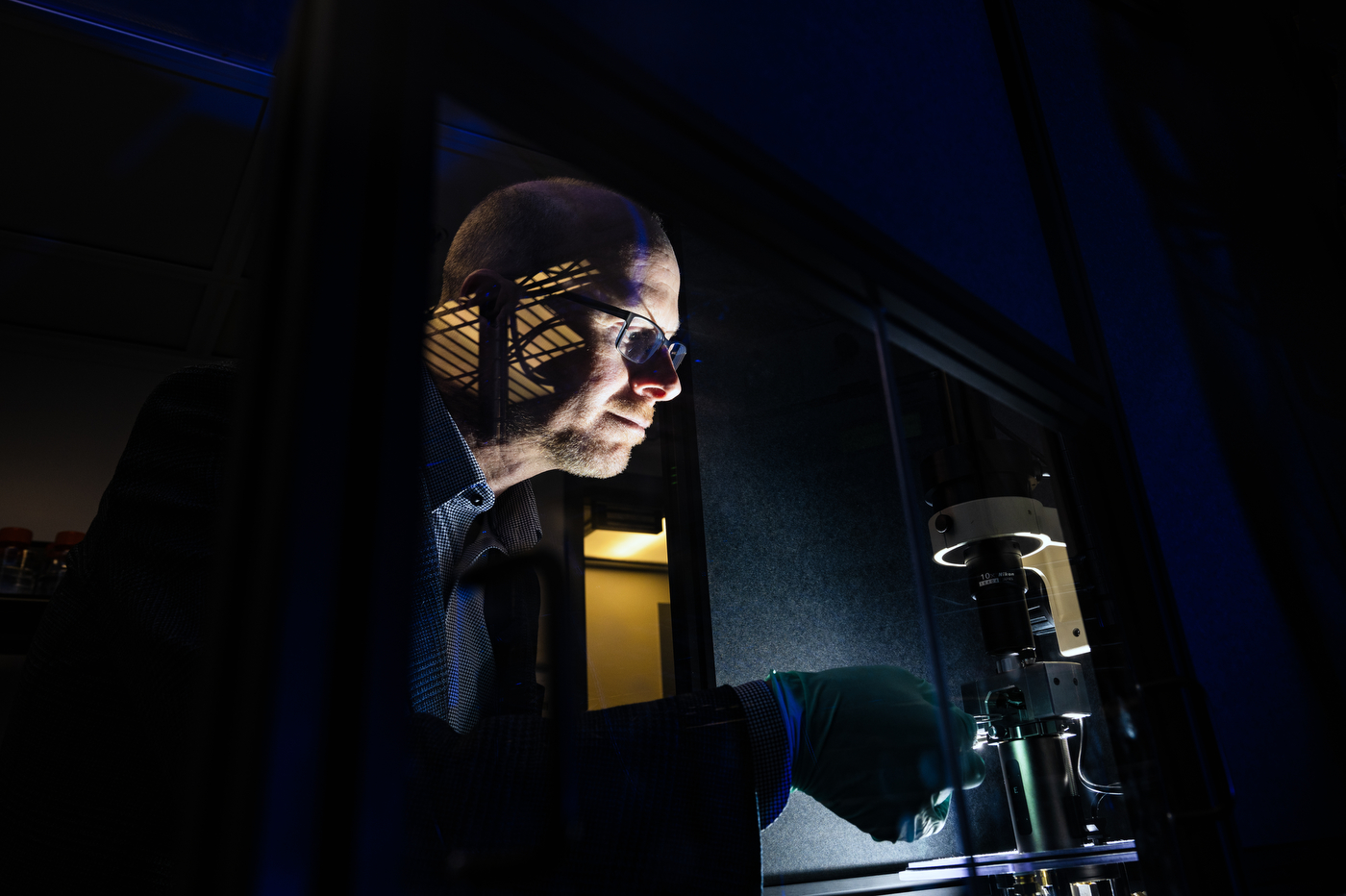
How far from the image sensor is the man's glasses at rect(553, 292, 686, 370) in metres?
0.61

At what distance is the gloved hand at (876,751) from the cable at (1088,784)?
307 mm

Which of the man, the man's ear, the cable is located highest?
the man's ear

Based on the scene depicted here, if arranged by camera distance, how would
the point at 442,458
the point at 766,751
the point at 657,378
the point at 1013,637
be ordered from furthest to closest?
the point at 1013,637 < the point at 657,378 < the point at 766,751 < the point at 442,458

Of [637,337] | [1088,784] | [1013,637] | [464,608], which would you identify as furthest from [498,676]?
[1088,784]

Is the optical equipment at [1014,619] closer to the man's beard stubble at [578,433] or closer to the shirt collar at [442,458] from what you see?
the man's beard stubble at [578,433]

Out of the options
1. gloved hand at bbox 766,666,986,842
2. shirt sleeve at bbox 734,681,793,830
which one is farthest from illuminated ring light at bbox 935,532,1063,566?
shirt sleeve at bbox 734,681,793,830

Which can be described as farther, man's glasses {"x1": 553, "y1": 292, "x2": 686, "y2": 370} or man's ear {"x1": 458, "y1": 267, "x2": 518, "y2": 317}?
man's glasses {"x1": 553, "y1": 292, "x2": 686, "y2": 370}

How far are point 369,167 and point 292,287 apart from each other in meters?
0.07

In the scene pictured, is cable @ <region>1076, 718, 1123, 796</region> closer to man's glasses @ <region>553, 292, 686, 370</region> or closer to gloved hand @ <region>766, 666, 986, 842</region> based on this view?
gloved hand @ <region>766, 666, 986, 842</region>

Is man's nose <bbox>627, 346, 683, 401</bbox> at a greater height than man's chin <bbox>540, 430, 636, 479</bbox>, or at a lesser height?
greater

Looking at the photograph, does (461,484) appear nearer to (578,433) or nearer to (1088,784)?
(578,433)

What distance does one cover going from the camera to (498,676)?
49cm

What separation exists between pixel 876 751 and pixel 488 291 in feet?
1.48

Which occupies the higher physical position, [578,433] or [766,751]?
[578,433]
